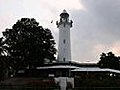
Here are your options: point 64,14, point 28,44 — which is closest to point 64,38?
point 64,14

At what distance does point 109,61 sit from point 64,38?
18173 mm

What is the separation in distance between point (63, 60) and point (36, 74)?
9074mm

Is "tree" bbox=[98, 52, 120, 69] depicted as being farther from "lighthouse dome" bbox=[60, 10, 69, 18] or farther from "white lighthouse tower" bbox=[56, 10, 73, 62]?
"lighthouse dome" bbox=[60, 10, 69, 18]

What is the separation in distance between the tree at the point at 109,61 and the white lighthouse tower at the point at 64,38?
42.4 ft

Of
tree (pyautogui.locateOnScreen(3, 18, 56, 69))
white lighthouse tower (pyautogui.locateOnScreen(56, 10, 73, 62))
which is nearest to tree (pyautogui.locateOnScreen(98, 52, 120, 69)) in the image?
white lighthouse tower (pyautogui.locateOnScreen(56, 10, 73, 62))

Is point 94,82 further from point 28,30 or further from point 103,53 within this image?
point 103,53

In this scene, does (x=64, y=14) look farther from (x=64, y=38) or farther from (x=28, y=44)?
(x=28, y=44)

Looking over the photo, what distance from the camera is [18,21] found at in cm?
8431

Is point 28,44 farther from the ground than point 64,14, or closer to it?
closer to it

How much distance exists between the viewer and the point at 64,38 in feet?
303

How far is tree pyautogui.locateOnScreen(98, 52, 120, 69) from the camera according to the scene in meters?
100

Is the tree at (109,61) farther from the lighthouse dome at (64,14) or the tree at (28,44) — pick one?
the tree at (28,44)

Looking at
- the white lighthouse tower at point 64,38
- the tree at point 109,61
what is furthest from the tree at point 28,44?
the tree at point 109,61

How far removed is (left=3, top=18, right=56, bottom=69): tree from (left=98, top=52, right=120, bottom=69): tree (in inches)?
899
